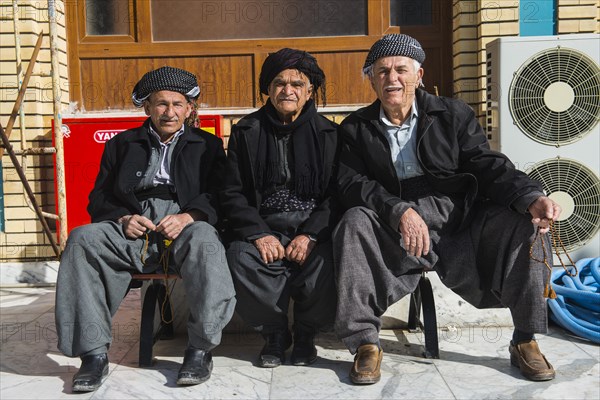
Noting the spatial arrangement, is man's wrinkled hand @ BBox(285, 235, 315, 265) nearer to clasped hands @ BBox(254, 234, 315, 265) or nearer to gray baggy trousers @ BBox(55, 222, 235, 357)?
clasped hands @ BBox(254, 234, 315, 265)

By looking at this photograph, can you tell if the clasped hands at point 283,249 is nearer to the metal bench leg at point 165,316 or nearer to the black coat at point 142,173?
the black coat at point 142,173

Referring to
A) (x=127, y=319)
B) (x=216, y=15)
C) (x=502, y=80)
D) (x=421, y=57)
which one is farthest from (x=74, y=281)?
(x=216, y=15)

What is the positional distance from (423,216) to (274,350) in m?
0.99

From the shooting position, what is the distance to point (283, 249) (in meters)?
3.22

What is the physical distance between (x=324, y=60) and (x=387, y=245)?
2786 mm

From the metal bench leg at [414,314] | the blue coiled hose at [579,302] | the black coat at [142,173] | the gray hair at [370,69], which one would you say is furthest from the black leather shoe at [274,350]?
the blue coiled hose at [579,302]

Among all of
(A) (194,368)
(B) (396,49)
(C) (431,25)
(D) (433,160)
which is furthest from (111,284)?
(C) (431,25)

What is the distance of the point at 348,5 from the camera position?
5480 millimetres

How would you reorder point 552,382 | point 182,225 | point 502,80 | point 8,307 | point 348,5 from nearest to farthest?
point 552,382, point 182,225, point 502,80, point 8,307, point 348,5

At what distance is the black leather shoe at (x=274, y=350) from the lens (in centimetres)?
322

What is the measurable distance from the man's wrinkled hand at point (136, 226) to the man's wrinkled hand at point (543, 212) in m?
1.77

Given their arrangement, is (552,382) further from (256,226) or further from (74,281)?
(74,281)

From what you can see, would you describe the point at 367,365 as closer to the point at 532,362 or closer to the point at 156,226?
the point at 532,362

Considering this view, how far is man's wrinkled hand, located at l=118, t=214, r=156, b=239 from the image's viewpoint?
3.18 metres
